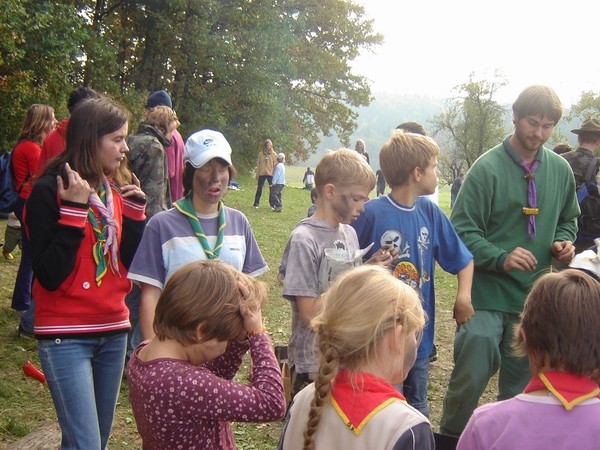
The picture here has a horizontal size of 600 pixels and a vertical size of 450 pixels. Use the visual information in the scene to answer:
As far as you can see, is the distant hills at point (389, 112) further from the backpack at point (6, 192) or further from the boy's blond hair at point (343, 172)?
the boy's blond hair at point (343, 172)

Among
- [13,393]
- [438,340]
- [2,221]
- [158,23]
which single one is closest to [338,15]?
[158,23]

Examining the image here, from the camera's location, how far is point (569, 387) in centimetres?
197

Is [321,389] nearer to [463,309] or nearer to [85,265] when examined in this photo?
[85,265]

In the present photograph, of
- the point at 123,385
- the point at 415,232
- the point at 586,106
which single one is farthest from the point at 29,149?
the point at 586,106

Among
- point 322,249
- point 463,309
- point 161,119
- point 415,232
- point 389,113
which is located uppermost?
point 389,113

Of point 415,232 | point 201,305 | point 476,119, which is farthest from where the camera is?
point 476,119

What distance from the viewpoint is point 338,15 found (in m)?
34.1

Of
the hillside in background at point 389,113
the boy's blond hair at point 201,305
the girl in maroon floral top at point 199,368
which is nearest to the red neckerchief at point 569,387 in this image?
the girl in maroon floral top at point 199,368

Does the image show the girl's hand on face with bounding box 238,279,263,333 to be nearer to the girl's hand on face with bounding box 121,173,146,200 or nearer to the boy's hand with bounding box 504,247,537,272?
the girl's hand on face with bounding box 121,173,146,200

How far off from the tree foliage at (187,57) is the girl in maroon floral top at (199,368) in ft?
41.5

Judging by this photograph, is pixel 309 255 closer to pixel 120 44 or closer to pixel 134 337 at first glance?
pixel 134 337

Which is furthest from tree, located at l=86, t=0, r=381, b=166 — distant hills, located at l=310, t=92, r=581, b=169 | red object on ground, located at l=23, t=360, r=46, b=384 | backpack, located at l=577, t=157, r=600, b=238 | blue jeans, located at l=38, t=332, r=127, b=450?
distant hills, located at l=310, t=92, r=581, b=169

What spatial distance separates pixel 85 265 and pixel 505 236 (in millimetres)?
2435

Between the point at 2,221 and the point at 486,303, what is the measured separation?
11116 millimetres
